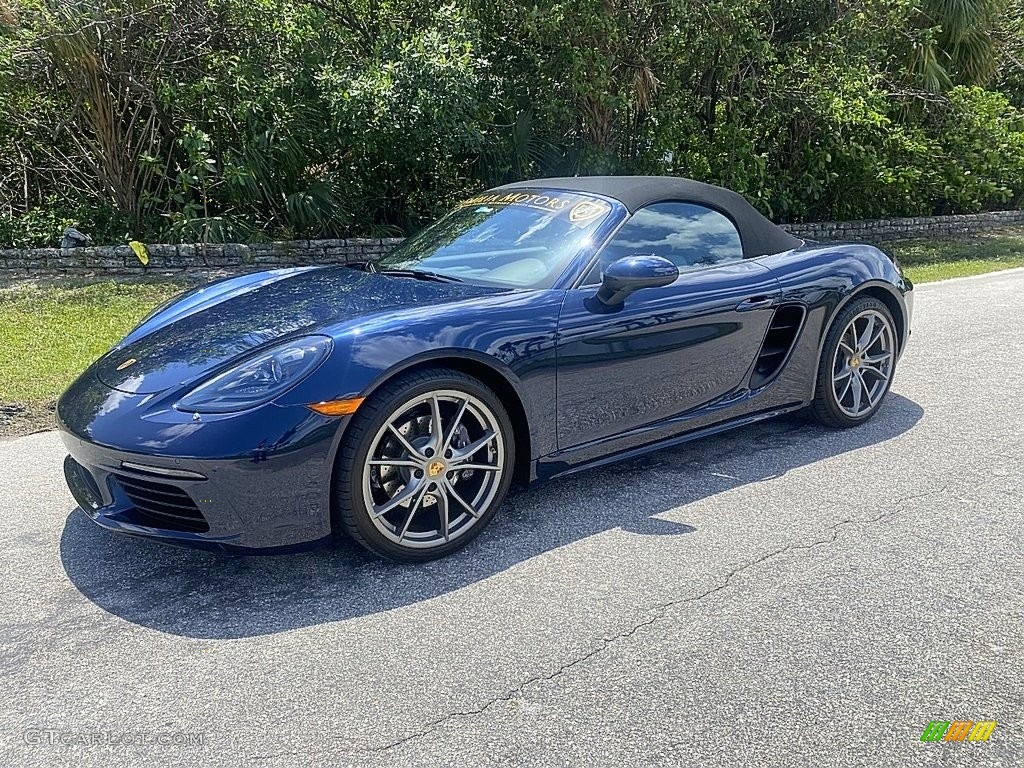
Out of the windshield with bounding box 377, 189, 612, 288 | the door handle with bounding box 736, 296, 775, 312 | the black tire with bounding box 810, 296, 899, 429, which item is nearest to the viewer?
the windshield with bounding box 377, 189, 612, 288

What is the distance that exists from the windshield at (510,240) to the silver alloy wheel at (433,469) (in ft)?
2.28

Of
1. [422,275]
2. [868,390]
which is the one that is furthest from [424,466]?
[868,390]

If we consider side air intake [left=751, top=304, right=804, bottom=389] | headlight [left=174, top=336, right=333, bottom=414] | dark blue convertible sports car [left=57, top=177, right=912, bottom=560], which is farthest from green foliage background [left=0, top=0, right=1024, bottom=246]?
headlight [left=174, top=336, right=333, bottom=414]

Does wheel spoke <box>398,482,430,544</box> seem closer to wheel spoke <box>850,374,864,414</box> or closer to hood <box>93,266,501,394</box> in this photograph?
hood <box>93,266,501,394</box>

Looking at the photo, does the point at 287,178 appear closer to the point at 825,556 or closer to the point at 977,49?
the point at 825,556

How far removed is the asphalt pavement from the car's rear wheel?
0.15 m

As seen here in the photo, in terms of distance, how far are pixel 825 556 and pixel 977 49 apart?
1451cm

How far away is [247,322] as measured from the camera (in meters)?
3.38

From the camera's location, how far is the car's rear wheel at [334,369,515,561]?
2900 mm

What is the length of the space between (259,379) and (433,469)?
27.0 inches

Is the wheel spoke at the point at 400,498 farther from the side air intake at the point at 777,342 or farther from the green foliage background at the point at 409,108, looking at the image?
the green foliage background at the point at 409,108

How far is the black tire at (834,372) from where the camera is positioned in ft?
14.1

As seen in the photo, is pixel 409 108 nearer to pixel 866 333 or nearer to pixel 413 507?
pixel 866 333

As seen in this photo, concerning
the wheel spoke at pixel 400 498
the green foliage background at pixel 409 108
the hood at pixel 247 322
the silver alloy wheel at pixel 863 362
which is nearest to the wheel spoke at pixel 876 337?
the silver alloy wheel at pixel 863 362
